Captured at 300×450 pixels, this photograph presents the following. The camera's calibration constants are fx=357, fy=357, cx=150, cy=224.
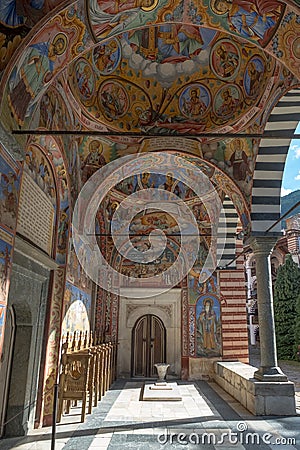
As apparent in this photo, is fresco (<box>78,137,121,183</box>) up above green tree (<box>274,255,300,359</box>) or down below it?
above

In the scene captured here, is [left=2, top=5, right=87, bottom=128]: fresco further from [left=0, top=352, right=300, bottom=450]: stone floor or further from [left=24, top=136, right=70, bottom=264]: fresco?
[left=0, top=352, right=300, bottom=450]: stone floor

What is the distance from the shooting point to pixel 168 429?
22.2 ft

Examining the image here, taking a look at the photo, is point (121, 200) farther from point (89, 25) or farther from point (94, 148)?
point (89, 25)

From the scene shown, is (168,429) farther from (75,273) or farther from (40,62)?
(40,62)

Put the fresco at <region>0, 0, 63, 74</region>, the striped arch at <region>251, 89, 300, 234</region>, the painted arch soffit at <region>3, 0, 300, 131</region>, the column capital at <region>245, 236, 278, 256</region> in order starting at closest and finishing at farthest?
1. the fresco at <region>0, 0, 63, 74</region>
2. the painted arch soffit at <region>3, 0, 300, 131</region>
3. the striped arch at <region>251, 89, 300, 234</region>
4. the column capital at <region>245, 236, 278, 256</region>

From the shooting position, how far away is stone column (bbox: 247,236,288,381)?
804 centimetres

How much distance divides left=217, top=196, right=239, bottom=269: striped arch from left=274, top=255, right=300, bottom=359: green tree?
12309 millimetres

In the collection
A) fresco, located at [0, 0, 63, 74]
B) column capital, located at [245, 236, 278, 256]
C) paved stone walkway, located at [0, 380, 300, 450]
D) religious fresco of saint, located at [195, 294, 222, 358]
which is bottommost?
paved stone walkway, located at [0, 380, 300, 450]

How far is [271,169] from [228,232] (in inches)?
215

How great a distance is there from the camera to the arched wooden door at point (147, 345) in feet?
48.8

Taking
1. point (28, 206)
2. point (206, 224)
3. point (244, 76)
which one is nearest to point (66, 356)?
Answer: point (28, 206)

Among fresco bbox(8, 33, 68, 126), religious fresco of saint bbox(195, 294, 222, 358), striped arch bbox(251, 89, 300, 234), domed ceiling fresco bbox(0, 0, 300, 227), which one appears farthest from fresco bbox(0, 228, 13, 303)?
religious fresco of saint bbox(195, 294, 222, 358)

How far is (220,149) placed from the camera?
31.0ft

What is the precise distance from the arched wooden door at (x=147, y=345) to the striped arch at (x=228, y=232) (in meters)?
3.91
